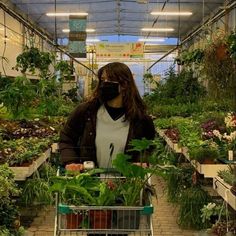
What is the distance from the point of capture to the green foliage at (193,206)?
5223mm

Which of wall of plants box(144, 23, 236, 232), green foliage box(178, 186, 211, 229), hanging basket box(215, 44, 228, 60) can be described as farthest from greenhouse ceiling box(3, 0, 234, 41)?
green foliage box(178, 186, 211, 229)

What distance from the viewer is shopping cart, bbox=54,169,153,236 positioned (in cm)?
218

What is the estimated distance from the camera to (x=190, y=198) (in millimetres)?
5258

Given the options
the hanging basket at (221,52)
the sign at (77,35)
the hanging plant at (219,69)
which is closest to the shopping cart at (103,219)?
the hanging plant at (219,69)

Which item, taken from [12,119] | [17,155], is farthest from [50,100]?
[17,155]

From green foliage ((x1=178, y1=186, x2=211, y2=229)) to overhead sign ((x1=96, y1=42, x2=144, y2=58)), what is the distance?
1230 centimetres

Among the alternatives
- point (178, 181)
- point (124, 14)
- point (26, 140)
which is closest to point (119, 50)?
point (124, 14)

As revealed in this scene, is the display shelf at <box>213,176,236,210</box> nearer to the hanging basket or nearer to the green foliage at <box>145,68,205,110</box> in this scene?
the hanging basket

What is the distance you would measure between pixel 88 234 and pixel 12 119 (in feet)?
17.7

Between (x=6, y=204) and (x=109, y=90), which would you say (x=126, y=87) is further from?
(x=6, y=204)

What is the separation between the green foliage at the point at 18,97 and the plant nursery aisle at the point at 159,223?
2020mm

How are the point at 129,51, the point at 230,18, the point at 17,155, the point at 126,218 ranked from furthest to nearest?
the point at 129,51 → the point at 230,18 → the point at 17,155 → the point at 126,218

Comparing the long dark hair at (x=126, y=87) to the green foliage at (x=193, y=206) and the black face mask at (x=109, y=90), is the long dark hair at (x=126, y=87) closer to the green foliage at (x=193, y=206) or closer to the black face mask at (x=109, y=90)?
the black face mask at (x=109, y=90)

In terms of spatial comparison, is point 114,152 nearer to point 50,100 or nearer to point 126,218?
point 126,218
